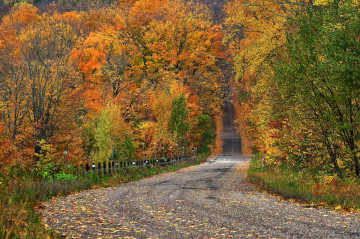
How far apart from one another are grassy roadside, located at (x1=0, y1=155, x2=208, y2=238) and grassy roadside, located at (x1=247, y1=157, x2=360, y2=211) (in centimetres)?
847

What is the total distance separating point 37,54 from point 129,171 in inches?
353

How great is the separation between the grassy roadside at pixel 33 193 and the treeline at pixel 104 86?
1553 millimetres

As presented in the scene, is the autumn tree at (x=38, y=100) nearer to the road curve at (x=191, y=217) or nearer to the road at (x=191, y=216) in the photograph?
the road at (x=191, y=216)

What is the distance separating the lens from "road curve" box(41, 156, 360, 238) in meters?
9.05

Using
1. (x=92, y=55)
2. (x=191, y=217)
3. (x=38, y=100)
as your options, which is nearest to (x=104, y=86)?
(x=92, y=55)

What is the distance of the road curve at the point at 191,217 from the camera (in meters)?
9.05

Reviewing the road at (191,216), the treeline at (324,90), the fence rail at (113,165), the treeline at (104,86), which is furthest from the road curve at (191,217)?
the fence rail at (113,165)

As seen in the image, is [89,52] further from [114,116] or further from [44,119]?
[44,119]

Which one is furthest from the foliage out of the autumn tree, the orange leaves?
the autumn tree

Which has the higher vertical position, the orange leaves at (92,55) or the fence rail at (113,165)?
the orange leaves at (92,55)

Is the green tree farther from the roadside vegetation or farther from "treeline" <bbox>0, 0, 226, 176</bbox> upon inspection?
"treeline" <bbox>0, 0, 226, 176</bbox>

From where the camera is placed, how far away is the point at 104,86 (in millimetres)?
35094

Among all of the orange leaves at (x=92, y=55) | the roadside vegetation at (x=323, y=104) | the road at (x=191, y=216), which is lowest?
the road at (x=191, y=216)

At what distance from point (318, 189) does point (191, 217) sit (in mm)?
5386
